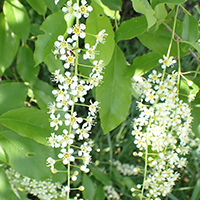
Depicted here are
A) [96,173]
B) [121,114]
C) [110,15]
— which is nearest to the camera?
[121,114]

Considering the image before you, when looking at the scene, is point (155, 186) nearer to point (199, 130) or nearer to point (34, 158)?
point (199, 130)

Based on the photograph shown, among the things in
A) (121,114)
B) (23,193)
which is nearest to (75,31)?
(121,114)

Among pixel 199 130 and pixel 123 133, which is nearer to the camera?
pixel 199 130

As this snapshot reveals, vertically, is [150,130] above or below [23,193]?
above

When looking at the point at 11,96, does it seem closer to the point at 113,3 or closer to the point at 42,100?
the point at 42,100

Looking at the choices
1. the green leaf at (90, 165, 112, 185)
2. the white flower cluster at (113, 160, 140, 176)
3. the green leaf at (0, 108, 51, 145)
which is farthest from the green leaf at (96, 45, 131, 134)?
the white flower cluster at (113, 160, 140, 176)

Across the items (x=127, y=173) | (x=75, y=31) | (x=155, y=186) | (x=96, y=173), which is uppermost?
(x=75, y=31)

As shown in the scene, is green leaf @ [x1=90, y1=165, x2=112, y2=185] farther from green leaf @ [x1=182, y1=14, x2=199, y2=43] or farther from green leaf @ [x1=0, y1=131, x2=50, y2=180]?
green leaf @ [x1=182, y1=14, x2=199, y2=43]
